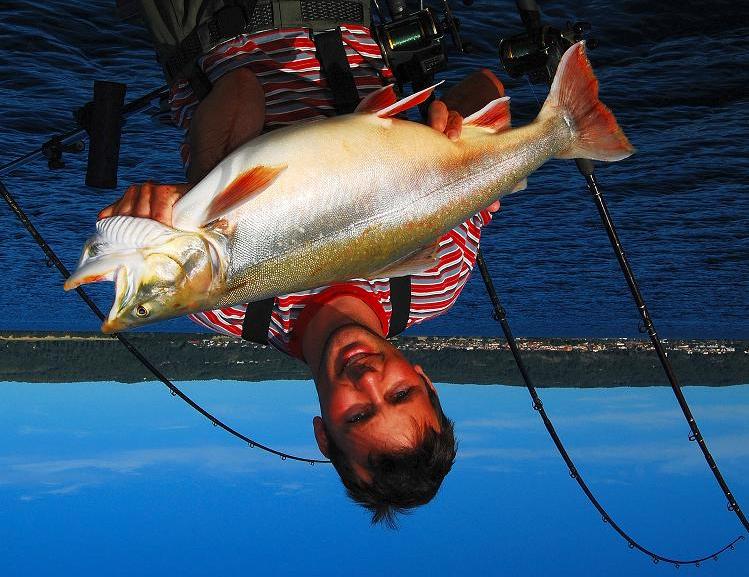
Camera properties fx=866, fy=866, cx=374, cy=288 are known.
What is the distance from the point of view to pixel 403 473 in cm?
333

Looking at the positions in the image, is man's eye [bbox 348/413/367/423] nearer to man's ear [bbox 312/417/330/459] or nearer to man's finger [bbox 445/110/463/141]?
man's ear [bbox 312/417/330/459]

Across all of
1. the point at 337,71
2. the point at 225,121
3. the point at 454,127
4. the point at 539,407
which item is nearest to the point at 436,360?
the point at 539,407

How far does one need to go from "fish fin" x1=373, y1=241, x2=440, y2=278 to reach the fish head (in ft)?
1.60

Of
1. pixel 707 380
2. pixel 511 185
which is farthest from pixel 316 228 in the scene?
pixel 707 380

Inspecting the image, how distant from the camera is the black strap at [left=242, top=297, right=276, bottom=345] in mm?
3043

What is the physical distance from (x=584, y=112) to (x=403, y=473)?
5.43 ft

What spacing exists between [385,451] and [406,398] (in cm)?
25

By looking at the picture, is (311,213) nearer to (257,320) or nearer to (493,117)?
(493,117)

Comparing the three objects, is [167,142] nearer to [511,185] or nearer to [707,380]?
[511,185]

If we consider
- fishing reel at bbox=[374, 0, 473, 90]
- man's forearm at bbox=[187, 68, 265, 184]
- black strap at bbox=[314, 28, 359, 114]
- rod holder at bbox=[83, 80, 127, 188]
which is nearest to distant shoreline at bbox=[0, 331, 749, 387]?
rod holder at bbox=[83, 80, 127, 188]

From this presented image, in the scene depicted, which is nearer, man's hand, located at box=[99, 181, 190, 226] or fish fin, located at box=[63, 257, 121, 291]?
fish fin, located at box=[63, 257, 121, 291]

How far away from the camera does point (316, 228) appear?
1795 mm

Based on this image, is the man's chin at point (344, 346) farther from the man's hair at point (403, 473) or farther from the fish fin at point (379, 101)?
the fish fin at point (379, 101)

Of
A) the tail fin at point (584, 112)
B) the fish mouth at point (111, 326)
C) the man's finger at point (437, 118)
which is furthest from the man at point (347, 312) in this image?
the fish mouth at point (111, 326)
